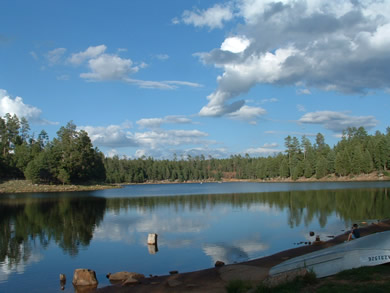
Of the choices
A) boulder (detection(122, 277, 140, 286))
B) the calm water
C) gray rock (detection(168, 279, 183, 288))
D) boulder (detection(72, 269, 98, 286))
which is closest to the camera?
gray rock (detection(168, 279, 183, 288))

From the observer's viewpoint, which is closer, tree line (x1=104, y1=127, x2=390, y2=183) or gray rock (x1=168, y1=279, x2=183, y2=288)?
gray rock (x1=168, y1=279, x2=183, y2=288)

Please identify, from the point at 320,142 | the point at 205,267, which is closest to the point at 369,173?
the point at 320,142

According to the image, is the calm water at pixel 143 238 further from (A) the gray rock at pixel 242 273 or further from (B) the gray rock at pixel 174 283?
(B) the gray rock at pixel 174 283

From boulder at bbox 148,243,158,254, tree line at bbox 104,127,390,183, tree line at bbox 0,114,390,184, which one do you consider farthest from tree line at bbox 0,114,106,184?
boulder at bbox 148,243,158,254

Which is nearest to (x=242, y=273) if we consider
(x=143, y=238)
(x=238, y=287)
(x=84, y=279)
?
(x=238, y=287)

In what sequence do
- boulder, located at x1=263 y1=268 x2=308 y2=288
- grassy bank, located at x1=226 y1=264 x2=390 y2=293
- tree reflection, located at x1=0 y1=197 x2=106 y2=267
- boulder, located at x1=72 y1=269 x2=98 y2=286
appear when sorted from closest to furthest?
grassy bank, located at x1=226 y1=264 x2=390 y2=293 → boulder, located at x1=263 y1=268 x2=308 y2=288 → boulder, located at x1=72 y1=269 x2=98 y2=286 → tree reflection, located at x1=0 y1=197 x2=106 y2=267

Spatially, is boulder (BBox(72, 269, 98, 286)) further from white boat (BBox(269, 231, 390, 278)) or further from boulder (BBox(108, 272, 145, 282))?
white boat (BBox(269, 231, 390, 278))

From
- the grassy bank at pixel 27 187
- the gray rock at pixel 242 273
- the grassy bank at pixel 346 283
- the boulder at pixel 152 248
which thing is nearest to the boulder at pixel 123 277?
the gray rock at pixel 242 273

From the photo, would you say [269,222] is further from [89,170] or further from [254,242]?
[89,170]

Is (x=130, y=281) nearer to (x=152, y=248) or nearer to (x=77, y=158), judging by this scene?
(x=152, y=248)

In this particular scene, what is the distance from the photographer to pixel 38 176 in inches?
4190

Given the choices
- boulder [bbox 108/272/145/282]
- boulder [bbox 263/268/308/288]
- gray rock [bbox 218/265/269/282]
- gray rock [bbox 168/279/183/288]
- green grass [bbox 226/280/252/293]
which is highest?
boulder [bbox 263/268/308/288]

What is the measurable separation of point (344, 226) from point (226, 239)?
1217cm

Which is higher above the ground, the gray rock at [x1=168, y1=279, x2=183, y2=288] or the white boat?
the white boat
